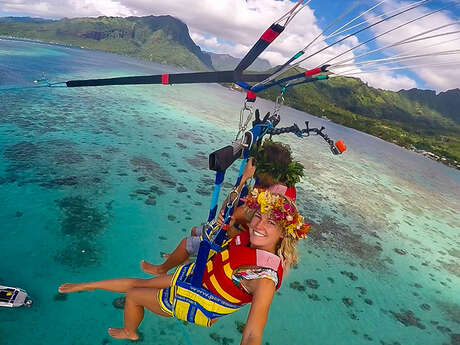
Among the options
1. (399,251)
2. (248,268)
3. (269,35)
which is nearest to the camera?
(269,35)

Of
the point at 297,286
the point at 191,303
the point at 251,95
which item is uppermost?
the point at 251,95

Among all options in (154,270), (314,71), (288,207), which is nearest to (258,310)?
(288,207)

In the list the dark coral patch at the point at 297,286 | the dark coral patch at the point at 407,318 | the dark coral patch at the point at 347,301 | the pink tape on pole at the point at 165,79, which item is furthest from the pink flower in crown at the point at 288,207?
the dark coral patch at the point at 407,318

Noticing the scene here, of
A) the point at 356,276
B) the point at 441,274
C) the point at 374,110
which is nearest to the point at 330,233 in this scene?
the point at 356,276

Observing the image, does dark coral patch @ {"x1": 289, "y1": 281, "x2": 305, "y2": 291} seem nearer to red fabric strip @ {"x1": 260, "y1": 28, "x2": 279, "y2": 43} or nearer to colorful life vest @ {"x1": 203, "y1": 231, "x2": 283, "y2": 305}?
colorful life vest @ {"x1": 203, "y1": 231, "x2": 283, "y2": 305}

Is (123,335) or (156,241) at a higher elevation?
(123,335)

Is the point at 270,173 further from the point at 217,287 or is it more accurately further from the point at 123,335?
the point at 123,335

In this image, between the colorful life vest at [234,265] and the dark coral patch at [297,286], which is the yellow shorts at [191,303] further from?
the dark coral patch at [297,286]

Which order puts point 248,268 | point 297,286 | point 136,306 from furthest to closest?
point 297,286
point 136,306
point 248,268
